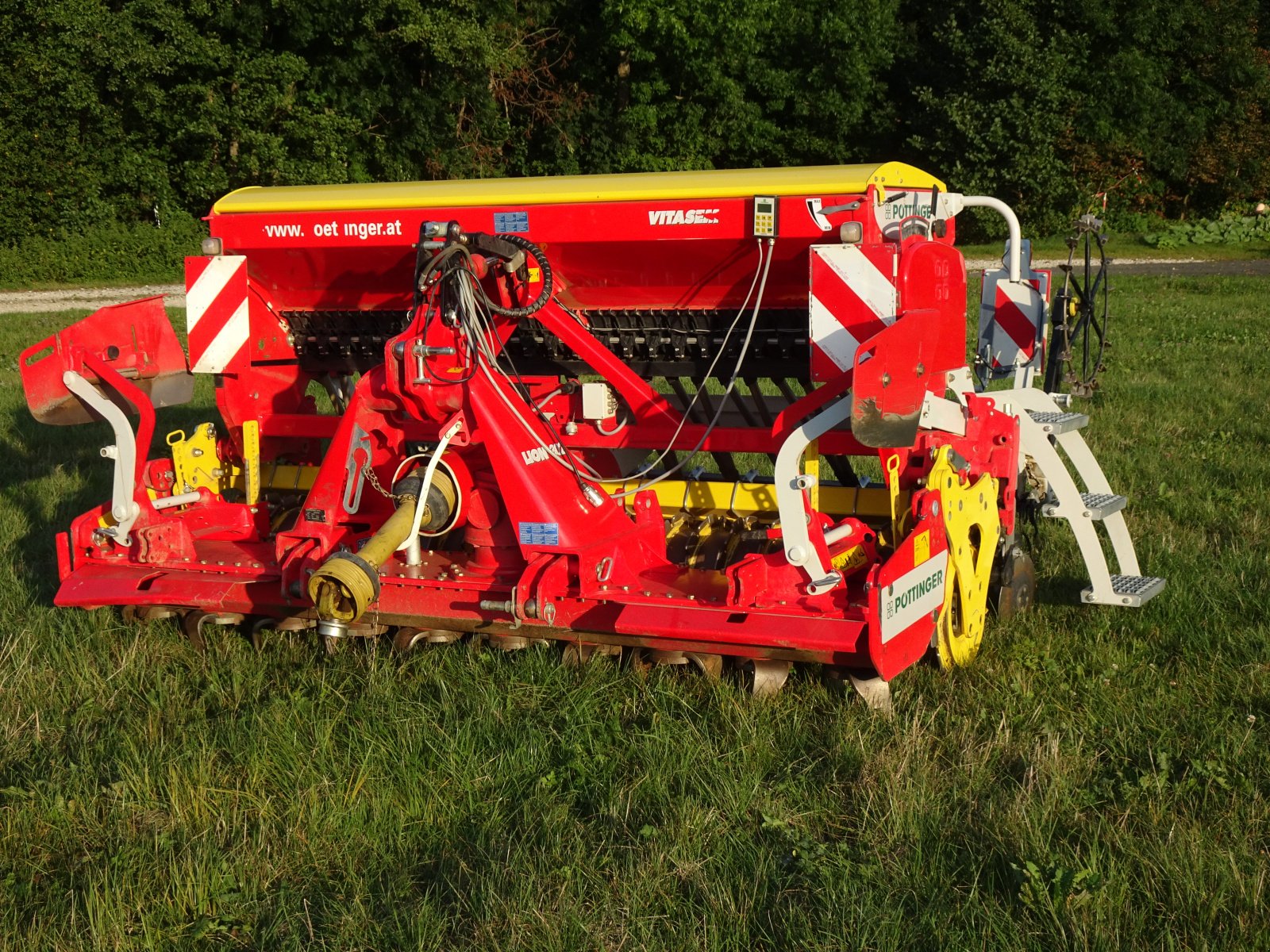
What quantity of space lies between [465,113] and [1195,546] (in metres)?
27.4

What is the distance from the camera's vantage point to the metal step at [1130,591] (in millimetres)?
5574

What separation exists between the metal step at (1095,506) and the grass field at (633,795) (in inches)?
16.9

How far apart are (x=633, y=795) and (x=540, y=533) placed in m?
1.39

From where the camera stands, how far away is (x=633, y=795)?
4.12 meters

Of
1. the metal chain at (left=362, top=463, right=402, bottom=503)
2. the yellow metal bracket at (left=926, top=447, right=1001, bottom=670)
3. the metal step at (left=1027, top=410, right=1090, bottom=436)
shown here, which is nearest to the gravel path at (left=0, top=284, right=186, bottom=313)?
the metal chain at (left=362, top=463, right=402, bottom=503)

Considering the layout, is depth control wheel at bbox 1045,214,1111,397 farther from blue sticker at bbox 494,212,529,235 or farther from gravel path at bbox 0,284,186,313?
gravel path at bbox 0,284,186,313

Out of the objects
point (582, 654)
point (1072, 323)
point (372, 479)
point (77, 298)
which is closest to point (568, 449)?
point (372, 479)

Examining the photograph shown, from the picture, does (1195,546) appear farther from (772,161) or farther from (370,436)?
(772,161)

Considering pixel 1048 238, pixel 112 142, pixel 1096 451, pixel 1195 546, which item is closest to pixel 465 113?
pixel 112 142

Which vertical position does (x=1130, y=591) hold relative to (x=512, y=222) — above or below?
below

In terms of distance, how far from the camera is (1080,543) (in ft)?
18.7

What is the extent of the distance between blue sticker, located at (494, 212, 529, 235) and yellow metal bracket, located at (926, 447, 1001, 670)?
1.94 meters

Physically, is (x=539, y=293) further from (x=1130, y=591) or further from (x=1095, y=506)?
(x=1130, y=591)

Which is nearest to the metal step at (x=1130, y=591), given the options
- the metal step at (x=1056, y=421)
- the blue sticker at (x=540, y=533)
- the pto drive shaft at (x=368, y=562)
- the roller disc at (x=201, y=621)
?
the metal step at (x=1056, y=421)
